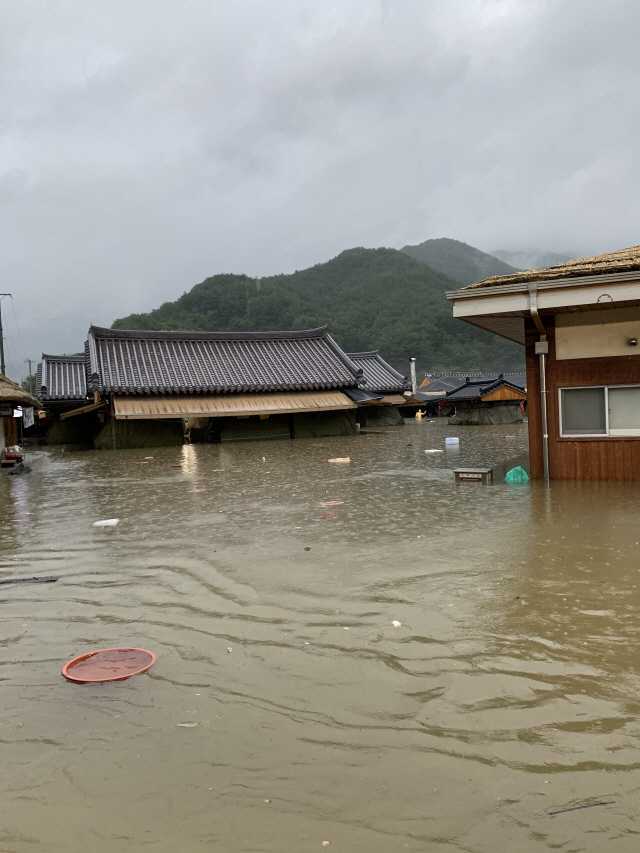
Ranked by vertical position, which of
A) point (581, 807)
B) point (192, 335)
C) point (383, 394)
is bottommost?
point (581, 807)

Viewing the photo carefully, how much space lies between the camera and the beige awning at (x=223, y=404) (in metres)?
25.0

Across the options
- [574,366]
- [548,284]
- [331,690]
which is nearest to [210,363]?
[574,366]

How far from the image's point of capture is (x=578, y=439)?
37.0 feet

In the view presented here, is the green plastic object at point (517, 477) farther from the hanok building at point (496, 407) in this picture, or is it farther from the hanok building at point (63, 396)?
the hanok building at point (496, 407)

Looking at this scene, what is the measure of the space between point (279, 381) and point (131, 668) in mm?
24678

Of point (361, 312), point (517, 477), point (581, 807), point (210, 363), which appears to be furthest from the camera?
point (361, 312)

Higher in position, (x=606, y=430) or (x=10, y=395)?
(x=10, y=395)

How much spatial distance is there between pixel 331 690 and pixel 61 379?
112 feet

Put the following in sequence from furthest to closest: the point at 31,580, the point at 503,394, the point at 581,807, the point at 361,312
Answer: the point at 361,312 → the point at 503,394 → the point at 31,580 → the point at 581,807

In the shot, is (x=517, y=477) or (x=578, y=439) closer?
(x=578, y=439)

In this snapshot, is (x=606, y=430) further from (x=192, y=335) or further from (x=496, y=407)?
(x=496, y=407)

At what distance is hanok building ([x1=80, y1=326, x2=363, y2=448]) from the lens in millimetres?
25359

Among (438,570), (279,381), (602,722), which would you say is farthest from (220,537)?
(279,381)

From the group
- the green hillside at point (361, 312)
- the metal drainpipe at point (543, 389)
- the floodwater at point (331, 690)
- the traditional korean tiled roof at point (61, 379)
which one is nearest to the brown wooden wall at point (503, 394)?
the traditional korean tiled roof at point (61, 379)
